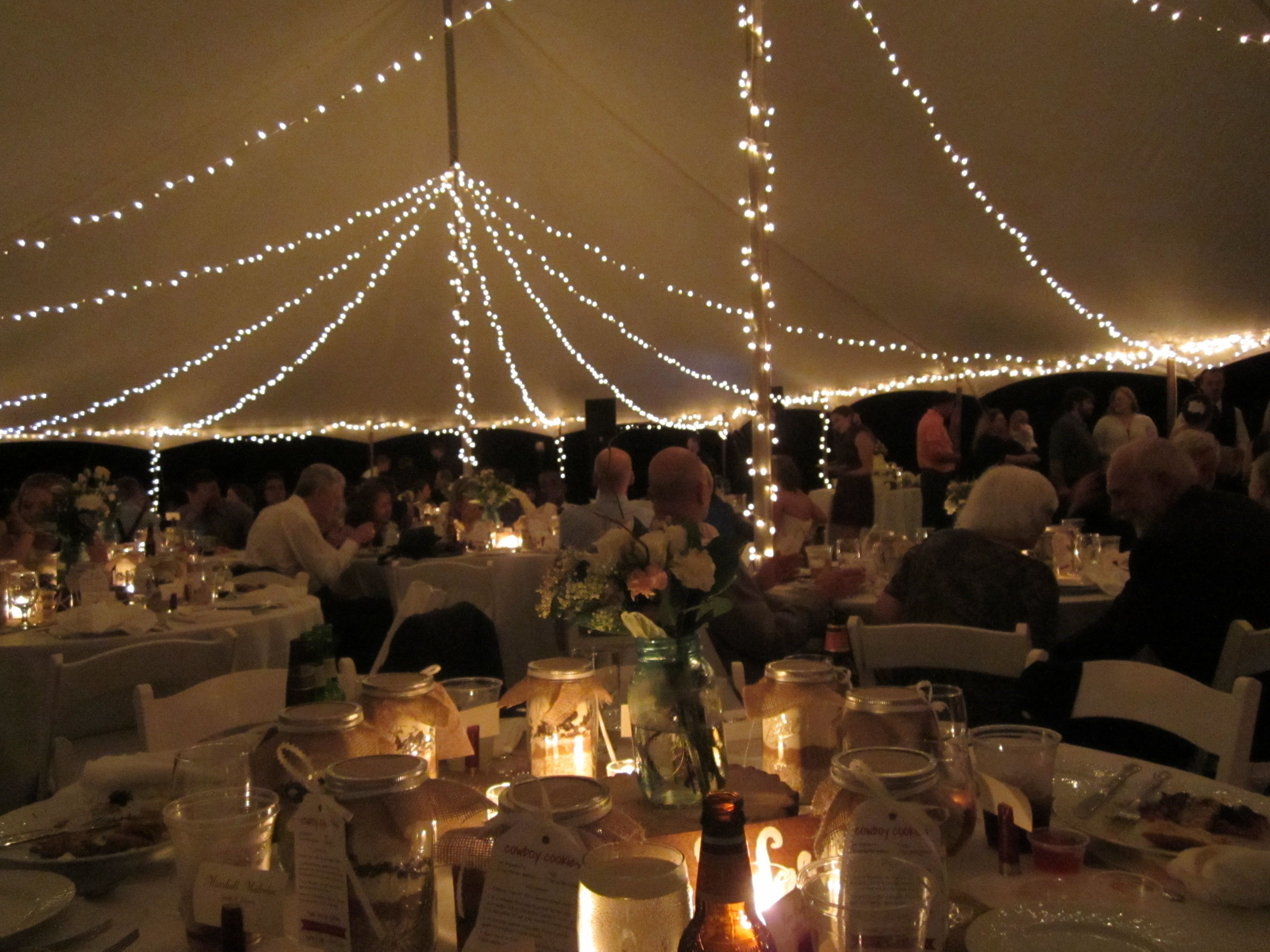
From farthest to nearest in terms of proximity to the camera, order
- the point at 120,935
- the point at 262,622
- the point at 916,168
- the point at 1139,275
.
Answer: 1. the point at 1139,275
2. the point at 916,168
3. the point at 262,622
4. the point at 120,935

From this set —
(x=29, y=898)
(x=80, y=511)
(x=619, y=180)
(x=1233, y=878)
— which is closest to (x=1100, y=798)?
(x=1233, y=878)

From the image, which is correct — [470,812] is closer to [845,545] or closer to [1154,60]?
[845,545]

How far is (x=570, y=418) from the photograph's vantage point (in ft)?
44.8

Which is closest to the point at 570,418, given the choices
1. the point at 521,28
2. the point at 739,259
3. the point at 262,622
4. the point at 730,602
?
the point at 739,259

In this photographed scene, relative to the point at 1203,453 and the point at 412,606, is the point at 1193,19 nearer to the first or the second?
the point at 1203,453

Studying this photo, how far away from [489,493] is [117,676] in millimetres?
3796

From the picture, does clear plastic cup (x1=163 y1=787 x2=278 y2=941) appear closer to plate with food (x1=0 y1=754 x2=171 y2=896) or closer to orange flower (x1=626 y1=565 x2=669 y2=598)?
plate with food (x1=0 y1=754 x2=171 y2=896)

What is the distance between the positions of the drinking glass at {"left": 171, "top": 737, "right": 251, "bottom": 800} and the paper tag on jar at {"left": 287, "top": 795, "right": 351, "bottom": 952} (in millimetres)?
270

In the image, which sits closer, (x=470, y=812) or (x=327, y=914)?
(x=327, y=914)

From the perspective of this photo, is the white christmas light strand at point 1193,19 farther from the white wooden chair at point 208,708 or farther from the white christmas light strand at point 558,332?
the white christmas light strand at point 558,332

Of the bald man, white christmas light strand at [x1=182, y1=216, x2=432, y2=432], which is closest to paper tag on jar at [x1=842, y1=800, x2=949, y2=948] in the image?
the bald man

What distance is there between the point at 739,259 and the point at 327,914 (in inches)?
300

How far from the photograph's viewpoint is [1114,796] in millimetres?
1415

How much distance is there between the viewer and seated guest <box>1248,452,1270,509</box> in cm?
371
